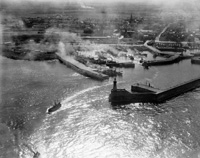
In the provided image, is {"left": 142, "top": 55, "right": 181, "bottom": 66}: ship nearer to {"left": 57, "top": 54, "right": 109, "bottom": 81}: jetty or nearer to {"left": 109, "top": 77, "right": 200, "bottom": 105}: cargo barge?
{"left": 57, "top": 54, "right": 109, "bottom": 81}: jetty

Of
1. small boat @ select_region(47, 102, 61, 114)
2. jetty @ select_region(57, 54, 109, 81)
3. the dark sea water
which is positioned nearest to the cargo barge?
the dark sea water

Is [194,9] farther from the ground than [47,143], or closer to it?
farther from the ground

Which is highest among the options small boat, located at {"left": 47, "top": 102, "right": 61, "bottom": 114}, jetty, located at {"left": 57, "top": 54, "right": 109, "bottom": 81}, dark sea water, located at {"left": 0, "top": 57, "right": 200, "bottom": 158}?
jetty, located at {"left": 57, "top": 54, "right": 109, "bottom": 81}

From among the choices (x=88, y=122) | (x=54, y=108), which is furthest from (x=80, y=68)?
(x=88, y=122)

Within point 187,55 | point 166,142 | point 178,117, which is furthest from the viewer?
point 187,55

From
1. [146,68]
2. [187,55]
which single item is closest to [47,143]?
[146,68]

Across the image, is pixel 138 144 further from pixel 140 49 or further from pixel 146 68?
pixel 140 49

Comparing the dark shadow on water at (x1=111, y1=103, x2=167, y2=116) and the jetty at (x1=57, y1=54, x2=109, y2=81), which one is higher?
the jetty at (x1=57, y1=54, x2=109, y2=81)
